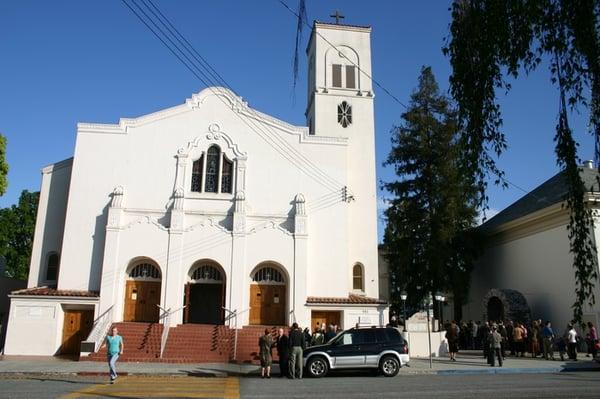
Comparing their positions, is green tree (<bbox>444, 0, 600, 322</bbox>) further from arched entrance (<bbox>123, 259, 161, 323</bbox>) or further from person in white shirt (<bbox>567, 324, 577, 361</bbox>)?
arched entrance (<bbox>123, 259, 161, 323</bbox>)

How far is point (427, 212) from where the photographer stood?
33.3 metres

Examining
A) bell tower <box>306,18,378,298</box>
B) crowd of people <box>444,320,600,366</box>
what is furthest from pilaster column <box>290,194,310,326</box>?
crowd of people <box>444,320,600,366</box>

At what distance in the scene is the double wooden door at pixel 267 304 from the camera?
26984 mm

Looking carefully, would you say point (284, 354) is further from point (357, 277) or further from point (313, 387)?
point (357, 277)

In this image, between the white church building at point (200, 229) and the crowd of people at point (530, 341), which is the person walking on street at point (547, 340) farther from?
the white church building at point (200, 229)

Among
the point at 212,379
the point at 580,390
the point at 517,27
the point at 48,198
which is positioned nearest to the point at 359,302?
the point at 212,379

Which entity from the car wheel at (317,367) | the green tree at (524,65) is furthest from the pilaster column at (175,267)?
the green tree at (524,65)

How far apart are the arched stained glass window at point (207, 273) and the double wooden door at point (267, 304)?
6.27ft

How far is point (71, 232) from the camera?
26688 mm

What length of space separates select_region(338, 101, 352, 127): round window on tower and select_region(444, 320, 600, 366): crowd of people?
43.4 feet

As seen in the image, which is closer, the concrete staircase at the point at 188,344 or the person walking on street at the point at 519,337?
the concrete staircase at the point at 188,344

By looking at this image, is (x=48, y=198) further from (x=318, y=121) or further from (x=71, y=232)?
(x=318, y=121)

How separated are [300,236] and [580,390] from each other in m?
16.1

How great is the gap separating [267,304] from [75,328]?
9460 mm
